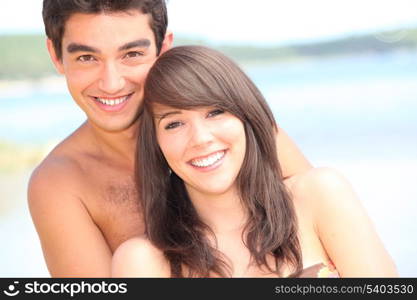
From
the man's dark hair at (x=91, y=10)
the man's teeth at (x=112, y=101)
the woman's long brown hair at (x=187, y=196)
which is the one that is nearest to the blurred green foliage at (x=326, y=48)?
the man's dark hair at (x=91, y=10)

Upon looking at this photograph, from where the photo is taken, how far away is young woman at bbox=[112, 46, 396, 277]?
132 inches

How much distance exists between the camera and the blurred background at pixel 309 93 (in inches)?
340

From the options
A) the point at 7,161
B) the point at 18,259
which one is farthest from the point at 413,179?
the point at 7,161

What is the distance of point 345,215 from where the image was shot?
3395 mm

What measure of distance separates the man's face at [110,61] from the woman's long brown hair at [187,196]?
42 cm

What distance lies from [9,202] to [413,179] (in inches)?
192

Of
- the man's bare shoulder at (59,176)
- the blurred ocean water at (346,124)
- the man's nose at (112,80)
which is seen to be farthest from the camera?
the blurred ocean water at (346,124)

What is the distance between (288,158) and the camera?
428 centimetres

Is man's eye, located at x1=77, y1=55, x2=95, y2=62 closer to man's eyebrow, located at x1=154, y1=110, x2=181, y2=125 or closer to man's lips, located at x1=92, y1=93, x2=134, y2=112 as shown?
man's lips, located at x1=92, y1=93, x2=134, y2=112

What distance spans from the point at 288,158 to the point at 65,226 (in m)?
1.22

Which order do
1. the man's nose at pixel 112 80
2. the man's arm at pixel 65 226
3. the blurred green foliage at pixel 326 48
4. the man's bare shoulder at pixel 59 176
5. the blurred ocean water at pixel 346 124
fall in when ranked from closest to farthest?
the man's nose at pixel 112 80 < the man's arm at pixel 65 226 < the man's bare shoulder at pixel 59 176 < the blurred ocean water at pixel 346 124 < the blurred green foliage at pixel 326 48

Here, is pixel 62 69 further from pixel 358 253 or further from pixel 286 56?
pixel 286 56

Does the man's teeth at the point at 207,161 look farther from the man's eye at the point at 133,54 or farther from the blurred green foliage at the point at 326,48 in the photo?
the blurred green foliage at the point at 326,48

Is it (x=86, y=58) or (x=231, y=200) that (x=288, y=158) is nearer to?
(x=231, y=200)
